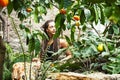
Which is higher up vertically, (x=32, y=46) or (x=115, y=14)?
(x=115, y=14)

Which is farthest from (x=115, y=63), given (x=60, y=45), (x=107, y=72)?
(x=60, y=45)

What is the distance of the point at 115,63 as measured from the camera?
299 cm

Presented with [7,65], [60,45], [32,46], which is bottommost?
[7,65]

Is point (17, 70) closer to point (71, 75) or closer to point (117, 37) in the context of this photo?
point (71, 75)

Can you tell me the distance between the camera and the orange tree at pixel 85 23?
111 centimetres

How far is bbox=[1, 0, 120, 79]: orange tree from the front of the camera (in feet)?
3.65

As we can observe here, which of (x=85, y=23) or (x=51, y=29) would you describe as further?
(x=51, y=29)

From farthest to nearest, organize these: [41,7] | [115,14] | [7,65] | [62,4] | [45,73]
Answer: [7,65]
[41,7]
[45,73]
[62,4]
[115,14]

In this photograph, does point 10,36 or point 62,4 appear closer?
point 62,4

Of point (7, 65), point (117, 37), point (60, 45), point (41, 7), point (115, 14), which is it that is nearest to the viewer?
point (115, 14)

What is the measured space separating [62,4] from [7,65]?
10.1 ft

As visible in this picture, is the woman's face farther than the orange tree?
Yes

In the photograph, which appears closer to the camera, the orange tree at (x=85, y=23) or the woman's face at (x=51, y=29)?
the orange tree at (x=85, y=23)

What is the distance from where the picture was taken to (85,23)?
2400 mm
